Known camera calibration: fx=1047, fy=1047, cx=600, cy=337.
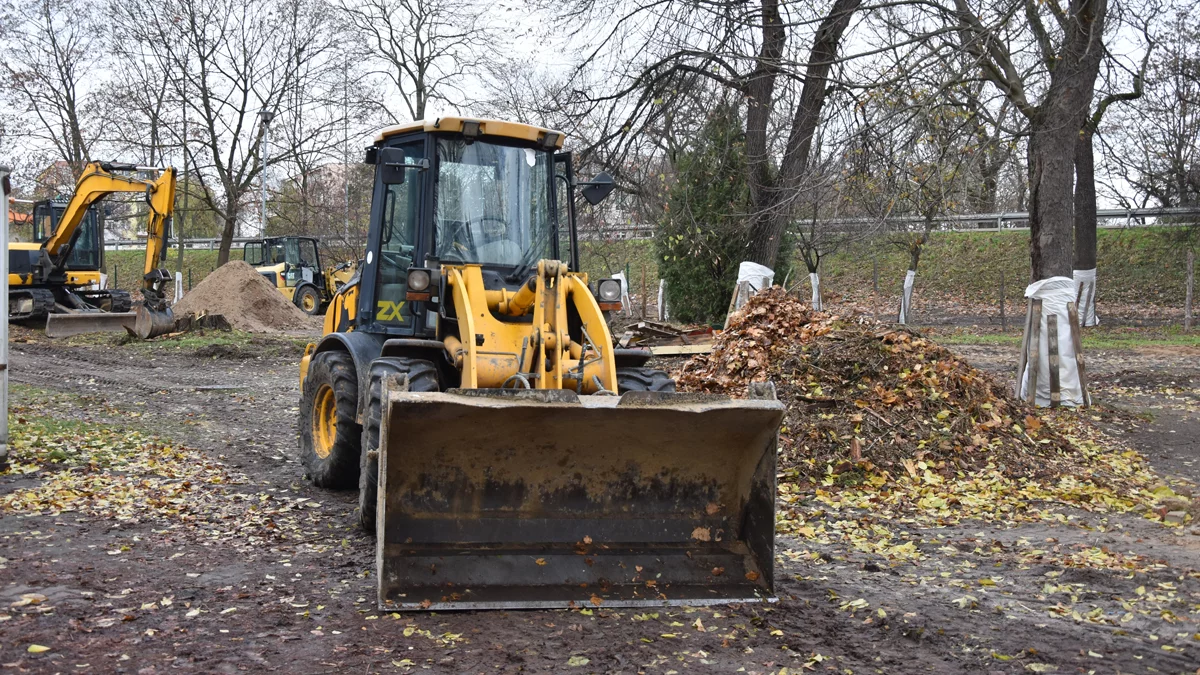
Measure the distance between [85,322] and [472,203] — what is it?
17819 millimetres

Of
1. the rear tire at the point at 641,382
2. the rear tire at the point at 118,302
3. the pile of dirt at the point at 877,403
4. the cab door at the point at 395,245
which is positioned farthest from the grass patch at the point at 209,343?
the rear tire at the point at 641,382

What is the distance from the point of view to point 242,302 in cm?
2419

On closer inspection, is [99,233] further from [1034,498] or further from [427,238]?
[1034,498]

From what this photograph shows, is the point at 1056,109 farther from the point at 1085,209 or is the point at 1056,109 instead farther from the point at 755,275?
the point at 1085,209

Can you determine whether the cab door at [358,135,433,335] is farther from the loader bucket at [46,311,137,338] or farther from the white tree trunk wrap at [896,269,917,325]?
the white tree trunk wrap at [896,269,917,325]

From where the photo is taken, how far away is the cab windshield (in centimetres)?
672

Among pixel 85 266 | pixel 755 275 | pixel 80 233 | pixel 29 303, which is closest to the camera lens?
pixel 755 275

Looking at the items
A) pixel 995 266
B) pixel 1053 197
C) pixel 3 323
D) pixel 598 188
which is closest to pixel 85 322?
pixel 3 323

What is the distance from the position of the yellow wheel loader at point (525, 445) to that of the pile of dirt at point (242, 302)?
59.2 ft

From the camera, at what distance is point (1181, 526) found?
21.5 ft

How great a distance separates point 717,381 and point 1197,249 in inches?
1010

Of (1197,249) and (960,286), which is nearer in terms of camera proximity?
(1197,249)

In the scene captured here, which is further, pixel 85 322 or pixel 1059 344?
pixel 85 322

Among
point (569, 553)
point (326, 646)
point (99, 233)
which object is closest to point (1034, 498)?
point (569, 553)
